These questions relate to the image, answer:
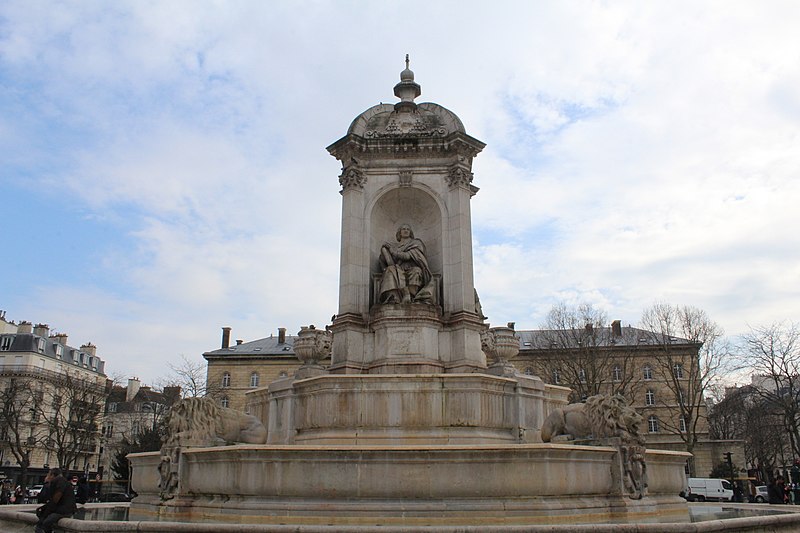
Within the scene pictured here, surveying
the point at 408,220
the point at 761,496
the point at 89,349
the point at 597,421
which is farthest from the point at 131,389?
the point at 597,421

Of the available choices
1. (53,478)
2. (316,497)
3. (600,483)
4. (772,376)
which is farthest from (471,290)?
(772,376)

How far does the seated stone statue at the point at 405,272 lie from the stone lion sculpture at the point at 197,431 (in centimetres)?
488

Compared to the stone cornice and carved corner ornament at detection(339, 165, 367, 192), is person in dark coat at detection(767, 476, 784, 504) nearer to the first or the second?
the stone cornice

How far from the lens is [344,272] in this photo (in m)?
17.2

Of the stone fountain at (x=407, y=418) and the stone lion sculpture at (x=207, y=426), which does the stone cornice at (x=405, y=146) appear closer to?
the stone fountain at (x=407, y=418)

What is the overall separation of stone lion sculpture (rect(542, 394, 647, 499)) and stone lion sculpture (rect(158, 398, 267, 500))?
5.94 m

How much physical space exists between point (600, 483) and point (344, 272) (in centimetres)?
879

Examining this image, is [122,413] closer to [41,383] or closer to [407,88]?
[41,383]

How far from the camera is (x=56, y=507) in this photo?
9.88 meters

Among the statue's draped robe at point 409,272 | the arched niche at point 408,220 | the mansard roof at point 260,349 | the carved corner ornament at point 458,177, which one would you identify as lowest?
the statue's draped robe at point 409,272

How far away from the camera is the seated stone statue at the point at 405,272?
16.5 metres

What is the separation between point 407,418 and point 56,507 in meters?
6.46

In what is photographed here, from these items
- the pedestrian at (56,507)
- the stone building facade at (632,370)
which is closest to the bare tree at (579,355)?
the stone building facade at (632,370)

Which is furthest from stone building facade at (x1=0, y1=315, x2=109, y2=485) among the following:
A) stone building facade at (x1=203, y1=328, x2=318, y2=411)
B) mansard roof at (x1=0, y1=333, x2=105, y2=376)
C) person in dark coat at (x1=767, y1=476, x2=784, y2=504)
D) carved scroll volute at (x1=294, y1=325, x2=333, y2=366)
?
person in dark coat at (x1=767, y1=476, x2=784, y2=504)
